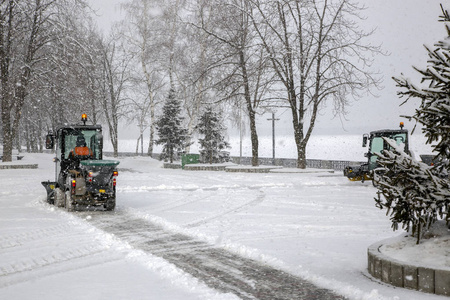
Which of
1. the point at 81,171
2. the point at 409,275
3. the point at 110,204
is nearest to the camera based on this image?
the point at 409,275

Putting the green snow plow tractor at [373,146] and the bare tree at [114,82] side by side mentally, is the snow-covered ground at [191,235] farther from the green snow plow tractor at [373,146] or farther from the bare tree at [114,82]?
the bare tree at [114,82]

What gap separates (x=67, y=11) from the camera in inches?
958

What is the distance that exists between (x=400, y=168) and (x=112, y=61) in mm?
45062

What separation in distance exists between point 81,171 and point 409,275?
351 inches

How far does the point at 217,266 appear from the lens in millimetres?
6699

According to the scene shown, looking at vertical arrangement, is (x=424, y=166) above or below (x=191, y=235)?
above

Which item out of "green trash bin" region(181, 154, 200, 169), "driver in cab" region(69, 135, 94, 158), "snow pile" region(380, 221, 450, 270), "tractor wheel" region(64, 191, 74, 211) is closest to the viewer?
"snow pile" region(380, 221, 450, 270)

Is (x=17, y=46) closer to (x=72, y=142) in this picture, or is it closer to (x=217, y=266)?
(x=72, y=142)

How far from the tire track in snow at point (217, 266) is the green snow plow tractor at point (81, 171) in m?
2.05

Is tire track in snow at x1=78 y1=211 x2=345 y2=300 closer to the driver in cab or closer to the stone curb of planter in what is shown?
the stone curb of planter

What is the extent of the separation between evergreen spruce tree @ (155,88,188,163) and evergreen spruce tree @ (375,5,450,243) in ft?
103

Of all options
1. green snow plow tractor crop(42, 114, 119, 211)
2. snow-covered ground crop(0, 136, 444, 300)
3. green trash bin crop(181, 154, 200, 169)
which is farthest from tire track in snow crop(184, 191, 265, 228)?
green trash bin crop(181, 154, 200, 169)

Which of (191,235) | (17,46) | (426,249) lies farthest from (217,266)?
(17,46)

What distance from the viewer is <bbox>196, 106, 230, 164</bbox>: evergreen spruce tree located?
36.2m
